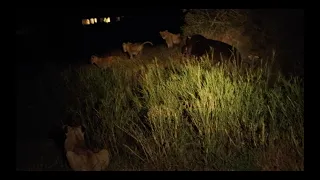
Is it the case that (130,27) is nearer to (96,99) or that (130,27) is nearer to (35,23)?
(35,23)

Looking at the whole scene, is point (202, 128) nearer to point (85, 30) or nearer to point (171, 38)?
Answer: point (171, 38)

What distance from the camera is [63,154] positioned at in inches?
181

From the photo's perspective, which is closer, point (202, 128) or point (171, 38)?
point (202, 128)

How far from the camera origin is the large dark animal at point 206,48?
7125mm

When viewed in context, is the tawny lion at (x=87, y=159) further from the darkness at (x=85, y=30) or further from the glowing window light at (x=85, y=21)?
the glowing window light at (x=85, y=21)

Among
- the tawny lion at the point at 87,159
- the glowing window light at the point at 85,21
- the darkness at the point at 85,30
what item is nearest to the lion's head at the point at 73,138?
the tawny lion at the point at 87,159

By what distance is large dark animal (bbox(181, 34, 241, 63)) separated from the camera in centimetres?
712

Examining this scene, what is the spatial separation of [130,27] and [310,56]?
701 centimetres

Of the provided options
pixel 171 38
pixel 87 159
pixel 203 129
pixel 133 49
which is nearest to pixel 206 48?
pixel 171 38

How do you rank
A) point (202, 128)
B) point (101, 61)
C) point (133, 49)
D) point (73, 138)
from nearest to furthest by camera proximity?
point (73, 138)
point (202, 128)
point (101, 61)
point (133, 49)

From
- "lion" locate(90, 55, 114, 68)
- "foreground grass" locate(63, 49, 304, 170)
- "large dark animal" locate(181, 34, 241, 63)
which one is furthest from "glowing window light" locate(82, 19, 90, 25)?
"foreground grass" locate(63, 49, 304, 170)

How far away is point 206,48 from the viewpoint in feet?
24.0

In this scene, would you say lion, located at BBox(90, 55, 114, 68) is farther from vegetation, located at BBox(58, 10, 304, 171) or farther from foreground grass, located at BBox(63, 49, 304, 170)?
foreground grass, located at BBox(63, 49, 304, 170)

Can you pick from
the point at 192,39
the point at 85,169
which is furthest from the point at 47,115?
the point at 192,39
